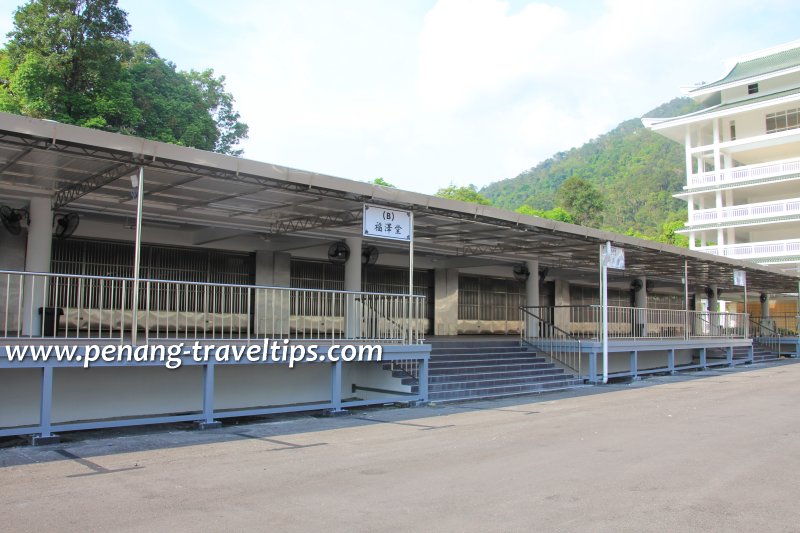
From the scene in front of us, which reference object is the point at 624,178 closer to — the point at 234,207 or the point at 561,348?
the point at 561,348

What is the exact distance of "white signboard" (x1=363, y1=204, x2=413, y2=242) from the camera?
12148 mm

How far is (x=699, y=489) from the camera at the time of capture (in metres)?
6.68

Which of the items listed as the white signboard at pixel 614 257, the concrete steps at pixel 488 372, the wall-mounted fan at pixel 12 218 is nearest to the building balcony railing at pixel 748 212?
the white signboard at pixel 614 257

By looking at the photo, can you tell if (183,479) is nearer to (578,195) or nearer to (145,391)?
(145,391)

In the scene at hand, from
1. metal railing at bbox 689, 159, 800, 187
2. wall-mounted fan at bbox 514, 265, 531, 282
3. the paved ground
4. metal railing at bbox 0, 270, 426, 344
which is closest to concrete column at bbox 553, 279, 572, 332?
wall-mounted fan at bbox 514, 265, 531, 282

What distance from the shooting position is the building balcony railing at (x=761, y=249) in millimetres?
43312

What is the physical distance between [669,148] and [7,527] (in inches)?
4138

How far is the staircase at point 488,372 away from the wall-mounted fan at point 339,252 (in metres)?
3.12

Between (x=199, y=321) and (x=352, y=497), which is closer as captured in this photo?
(x=352, y=497)

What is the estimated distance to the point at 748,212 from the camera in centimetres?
4653

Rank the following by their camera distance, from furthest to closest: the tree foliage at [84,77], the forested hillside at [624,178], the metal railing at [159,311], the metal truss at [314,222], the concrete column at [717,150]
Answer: the forested hillside at [624,178] → the concrete column at [717,150] → the tree foliage at [84,77] → the metal truss at [314,222] → the metal railing at [159,311]

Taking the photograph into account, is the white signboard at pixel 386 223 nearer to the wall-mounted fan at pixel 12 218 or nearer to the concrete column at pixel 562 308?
the wall-mounted fan at pixel 12 218

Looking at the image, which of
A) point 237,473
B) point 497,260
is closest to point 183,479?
point 237,473

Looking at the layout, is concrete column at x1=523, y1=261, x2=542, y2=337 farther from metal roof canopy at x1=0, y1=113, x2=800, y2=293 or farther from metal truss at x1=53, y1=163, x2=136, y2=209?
metal truss at x1=53, y1=163, x2=136, y2=209
